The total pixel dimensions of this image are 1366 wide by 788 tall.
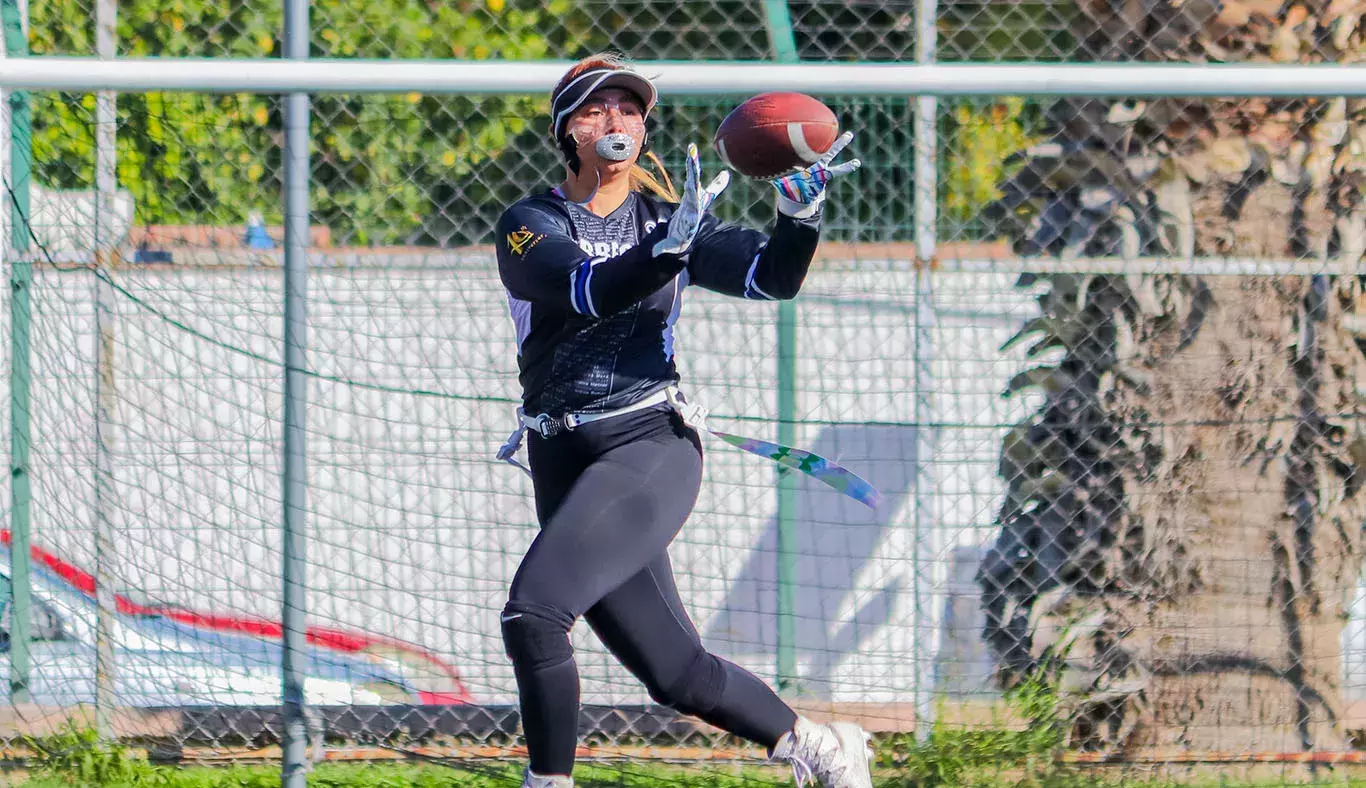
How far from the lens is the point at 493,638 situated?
5496 mm

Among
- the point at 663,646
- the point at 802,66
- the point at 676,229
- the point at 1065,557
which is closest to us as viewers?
the point at 676,229

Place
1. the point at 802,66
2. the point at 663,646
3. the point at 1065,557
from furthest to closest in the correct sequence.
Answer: the point at 1065,557 < the point at 802,66 < the point at 663,646

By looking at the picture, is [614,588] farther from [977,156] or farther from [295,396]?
[977,156]

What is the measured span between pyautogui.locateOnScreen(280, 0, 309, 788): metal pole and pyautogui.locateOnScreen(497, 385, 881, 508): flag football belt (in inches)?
35.6

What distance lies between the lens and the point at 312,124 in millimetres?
5488

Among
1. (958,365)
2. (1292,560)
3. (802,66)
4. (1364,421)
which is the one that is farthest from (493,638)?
(1364,421)

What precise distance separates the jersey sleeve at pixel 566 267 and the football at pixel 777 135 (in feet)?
0.86

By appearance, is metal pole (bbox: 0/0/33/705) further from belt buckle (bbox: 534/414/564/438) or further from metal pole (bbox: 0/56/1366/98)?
belt buckle (bbox: 534/414/564/438)

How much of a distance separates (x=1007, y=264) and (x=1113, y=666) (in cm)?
149

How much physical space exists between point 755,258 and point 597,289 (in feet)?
1.62

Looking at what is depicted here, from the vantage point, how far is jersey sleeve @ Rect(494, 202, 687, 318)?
10.4ft

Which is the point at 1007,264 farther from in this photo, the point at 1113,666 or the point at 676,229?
the point at 676,229

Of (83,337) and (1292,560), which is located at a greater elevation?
(83,337)

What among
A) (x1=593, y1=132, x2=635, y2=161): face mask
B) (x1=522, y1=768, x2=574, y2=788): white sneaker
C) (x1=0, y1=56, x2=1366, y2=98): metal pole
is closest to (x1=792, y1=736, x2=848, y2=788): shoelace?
(x1=522, y1=768, x2=574, y2=788): white sneaker
